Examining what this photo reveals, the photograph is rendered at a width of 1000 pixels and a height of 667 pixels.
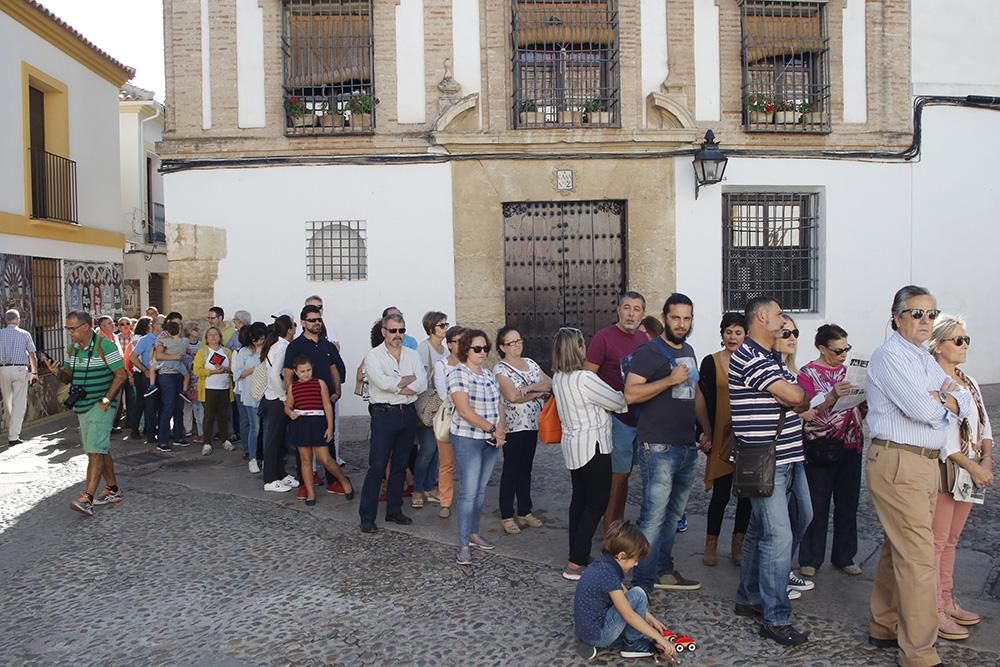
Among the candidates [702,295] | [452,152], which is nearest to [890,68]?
[702,295]

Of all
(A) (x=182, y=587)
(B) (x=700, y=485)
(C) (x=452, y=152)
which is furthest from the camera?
(C) (x=452, y=152)

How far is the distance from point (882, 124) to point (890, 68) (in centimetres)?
72

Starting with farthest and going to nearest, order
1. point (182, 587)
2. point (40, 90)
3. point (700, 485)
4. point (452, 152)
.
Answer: point (40, 90) → point (452, 152) → point (700, 485) → point (182, 587)

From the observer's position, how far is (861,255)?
11188mm

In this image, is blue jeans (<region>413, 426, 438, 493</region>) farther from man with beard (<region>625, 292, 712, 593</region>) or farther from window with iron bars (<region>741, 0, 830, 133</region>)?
window with iron bars (<region>741, 0, 830, 133</region>)

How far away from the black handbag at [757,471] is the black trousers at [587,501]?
1.02 meters

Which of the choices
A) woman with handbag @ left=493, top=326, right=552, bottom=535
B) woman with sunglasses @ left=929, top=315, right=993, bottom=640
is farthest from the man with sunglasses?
woman with handbag @ left=493, top=326, right=552, bottom=535

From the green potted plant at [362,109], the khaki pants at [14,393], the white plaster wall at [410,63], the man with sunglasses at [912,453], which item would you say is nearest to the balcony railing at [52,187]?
the khaki pants at [14,393]

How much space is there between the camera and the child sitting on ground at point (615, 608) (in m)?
3.95

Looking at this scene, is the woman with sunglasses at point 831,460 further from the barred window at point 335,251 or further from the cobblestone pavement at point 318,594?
the barred window at point 335,251

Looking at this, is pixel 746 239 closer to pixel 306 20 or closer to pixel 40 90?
pixel 306 20

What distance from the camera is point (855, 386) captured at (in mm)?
4488

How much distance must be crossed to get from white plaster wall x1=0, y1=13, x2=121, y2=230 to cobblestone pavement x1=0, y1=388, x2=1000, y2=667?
23.8 ft

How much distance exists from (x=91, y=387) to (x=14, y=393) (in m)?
4.54
